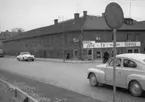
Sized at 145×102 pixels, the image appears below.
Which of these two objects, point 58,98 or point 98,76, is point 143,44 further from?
point 58,98

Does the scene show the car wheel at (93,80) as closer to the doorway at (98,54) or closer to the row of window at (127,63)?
the row of window at (127,63)

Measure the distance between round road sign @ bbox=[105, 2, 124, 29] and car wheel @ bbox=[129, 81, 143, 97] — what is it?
3.56 m

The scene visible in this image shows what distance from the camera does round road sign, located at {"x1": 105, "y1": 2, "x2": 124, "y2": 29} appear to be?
4.55 metres

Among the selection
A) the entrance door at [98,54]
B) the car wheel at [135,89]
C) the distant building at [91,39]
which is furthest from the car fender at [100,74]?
the entrance door at [98,54]

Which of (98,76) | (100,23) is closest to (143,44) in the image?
(100,23)

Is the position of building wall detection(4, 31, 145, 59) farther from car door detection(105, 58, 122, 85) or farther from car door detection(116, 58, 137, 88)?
car door detection(116, 58, 137, 88)

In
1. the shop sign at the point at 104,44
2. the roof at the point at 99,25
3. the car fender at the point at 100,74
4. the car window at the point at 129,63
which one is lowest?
the car fender at the point at 100,74

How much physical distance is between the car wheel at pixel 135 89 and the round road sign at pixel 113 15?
11.7 ft

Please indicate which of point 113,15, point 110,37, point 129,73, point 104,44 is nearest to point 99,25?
point 110,37

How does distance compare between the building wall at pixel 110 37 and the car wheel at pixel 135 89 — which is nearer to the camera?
the car wheel at pixel 135 89

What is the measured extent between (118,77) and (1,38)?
109 metres

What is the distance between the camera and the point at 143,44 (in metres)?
41.3

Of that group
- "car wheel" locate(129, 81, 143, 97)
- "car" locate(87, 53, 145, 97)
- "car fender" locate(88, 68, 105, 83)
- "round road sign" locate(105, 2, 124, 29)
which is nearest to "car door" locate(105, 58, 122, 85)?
"car" locate(87, 53, 145, 97)

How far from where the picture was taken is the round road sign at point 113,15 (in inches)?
179
